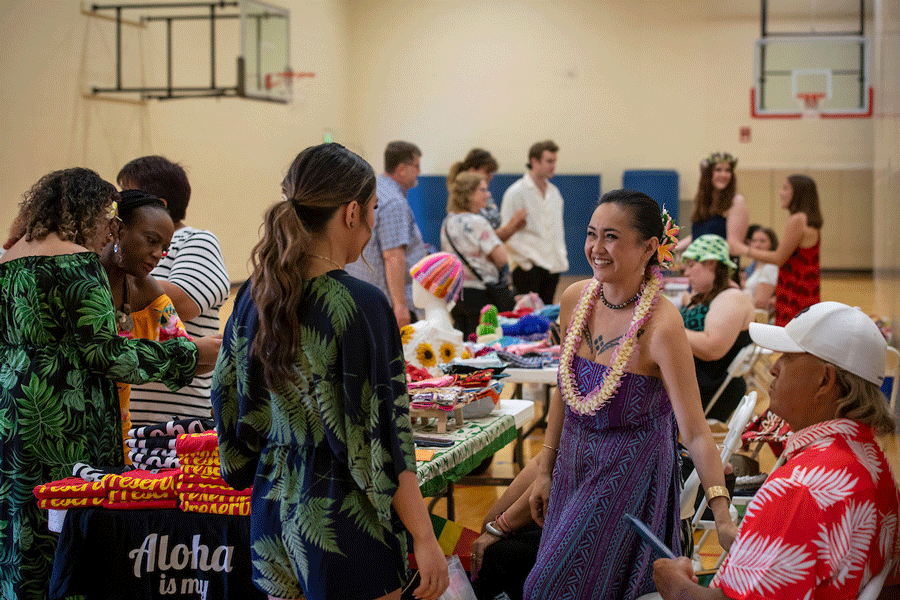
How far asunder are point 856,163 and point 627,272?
13.0 m

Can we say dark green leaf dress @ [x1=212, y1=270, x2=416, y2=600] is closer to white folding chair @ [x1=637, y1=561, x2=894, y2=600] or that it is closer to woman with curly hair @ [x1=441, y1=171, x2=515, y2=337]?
white folding chair @ [x1=637, y1=561, x2=894, y2=600]

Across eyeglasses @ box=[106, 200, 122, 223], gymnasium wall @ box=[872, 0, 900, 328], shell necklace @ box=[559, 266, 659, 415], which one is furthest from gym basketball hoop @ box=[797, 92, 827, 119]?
eyeglasses @ box=[106, 200, 122, 223]

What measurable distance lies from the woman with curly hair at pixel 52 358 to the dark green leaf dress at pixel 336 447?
745 mm

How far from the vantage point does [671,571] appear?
5.08ft

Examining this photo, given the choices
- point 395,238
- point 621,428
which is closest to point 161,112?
point 395,238

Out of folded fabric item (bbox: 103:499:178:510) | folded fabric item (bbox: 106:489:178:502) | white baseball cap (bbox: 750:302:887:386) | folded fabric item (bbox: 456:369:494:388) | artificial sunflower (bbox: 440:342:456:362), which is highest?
white baseball cap (bbox: 750:302:887:386)

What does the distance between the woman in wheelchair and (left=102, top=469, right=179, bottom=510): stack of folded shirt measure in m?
2.51

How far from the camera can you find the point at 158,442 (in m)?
2.21

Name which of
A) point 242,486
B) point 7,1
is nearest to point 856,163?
point 7,1

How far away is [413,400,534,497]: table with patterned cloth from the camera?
2.26 m

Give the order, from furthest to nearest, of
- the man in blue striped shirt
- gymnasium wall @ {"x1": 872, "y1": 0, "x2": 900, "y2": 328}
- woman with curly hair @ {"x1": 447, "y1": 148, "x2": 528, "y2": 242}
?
woman with curly hair @ {"x1": 447, "y1": 148, "x2": 528, "y2": 242}
the man in blue striped shirt
gymnasium wall @ {"x1": 872, "y1": 0, "x2": 900, "y2": 328}

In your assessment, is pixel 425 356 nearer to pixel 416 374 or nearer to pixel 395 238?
pixel 416 374

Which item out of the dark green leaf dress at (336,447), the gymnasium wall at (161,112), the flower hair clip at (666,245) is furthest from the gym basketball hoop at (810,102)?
the dark green leaf dress at (336,447)

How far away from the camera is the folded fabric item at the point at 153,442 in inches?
86.7
